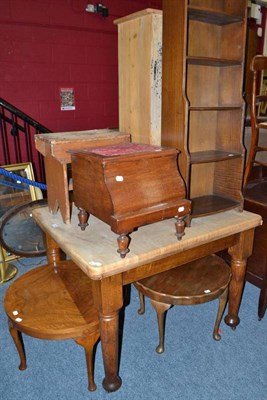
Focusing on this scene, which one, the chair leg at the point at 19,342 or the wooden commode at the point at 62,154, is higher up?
the wooden commode at the point at 62,154

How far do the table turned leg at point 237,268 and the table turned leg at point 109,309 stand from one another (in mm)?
722

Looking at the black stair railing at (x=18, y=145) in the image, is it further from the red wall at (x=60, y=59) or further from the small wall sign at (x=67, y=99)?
the small wall sign at (x=67, y=99)

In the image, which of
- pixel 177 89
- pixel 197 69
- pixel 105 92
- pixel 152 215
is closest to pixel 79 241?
pixel 152 215

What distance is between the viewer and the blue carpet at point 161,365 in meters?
1.55

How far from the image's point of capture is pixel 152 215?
1333mm

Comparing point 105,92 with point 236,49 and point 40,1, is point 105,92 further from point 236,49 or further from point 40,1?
point 236,49

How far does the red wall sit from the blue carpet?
2538 mm

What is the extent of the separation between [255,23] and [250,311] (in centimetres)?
519

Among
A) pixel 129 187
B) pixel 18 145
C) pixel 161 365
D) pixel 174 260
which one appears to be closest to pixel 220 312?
pixel 161 365

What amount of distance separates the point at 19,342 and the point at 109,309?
57 centimetres

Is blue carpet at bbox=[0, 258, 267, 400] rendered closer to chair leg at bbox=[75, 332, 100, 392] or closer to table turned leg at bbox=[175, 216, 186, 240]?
chair leg at bbox=[75, 332, 100, 392]

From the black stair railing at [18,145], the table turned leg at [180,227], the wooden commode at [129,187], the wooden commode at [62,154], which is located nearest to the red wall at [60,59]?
the black stair railing at [18,145]

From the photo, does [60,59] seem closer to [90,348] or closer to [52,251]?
[52,251]

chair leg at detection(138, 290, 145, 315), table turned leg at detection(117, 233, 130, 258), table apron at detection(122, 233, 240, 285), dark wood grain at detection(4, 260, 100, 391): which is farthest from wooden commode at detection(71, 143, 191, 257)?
chair leg at detection(138, 290, 145, 315)
